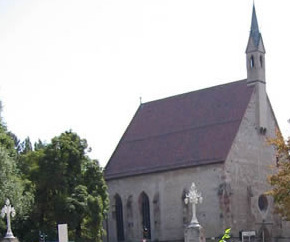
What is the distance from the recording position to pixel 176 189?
190ft

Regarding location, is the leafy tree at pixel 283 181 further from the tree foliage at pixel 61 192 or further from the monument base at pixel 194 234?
the tree foliage at pixel 61 192

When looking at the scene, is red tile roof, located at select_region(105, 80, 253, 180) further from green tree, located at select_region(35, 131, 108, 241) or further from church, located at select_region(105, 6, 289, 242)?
green tree, located at select_region(35, 131, 108, 241)

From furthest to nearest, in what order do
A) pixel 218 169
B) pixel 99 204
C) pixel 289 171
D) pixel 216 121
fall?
pixel 216 121, pixel 218 169, pixel 99 204, pixel 289 171

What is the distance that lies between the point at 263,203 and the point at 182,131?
31.1 feet

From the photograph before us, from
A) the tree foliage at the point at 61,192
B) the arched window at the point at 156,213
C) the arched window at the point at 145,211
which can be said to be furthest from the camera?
the arched window at the point at 145,211

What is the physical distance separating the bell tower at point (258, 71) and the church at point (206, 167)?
85mm

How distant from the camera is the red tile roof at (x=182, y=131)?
5694cm

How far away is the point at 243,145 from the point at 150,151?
373 inches

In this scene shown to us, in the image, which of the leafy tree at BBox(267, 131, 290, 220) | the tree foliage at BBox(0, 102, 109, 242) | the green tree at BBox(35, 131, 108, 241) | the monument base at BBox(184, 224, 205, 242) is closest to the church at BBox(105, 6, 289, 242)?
the leafy tree at BBox(267, 131, 290, 220)

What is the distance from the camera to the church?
5525 centimetres

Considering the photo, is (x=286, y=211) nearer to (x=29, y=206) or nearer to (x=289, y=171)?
(x=289, y=171)

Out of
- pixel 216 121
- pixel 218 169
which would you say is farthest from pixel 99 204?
pixel 216 121

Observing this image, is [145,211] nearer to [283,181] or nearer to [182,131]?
[182,131]

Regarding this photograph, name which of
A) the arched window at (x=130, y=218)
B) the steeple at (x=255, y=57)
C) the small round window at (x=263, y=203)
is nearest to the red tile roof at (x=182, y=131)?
the steeple at (x=255, y=57)
